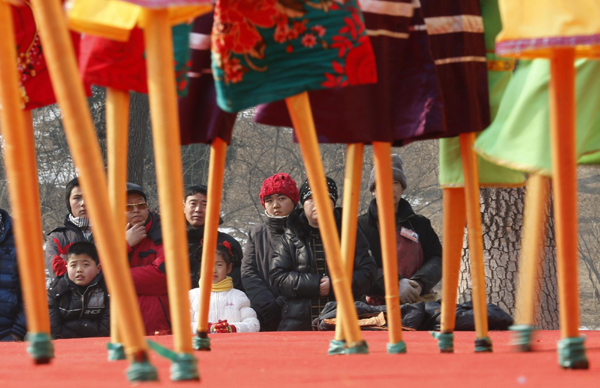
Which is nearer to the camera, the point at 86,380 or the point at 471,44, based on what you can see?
the point at 86,380

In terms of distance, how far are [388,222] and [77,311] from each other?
2662 mm

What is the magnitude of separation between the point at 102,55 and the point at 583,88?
1.13m

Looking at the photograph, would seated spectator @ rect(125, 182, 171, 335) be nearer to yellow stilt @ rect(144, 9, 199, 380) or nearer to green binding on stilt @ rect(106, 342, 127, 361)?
green binding on stilt @ rect(106, 342, 127, 361)

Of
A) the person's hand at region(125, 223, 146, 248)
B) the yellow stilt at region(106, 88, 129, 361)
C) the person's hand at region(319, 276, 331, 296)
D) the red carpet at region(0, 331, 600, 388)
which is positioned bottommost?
the person's hand at region(319, 276, 331, 296)

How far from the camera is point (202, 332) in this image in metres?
2.69

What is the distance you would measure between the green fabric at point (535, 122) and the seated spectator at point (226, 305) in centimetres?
264

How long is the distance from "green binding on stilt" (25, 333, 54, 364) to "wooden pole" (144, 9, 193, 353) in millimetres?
455

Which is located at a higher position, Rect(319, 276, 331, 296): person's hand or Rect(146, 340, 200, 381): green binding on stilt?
Rect(146, 340, 200, 381): green binding on stilt

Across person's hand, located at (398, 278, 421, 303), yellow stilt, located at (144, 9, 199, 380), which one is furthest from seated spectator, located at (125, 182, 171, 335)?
yellow stilt, located at (144, 9, 199, 380)

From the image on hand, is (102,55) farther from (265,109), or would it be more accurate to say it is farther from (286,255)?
(286,255)

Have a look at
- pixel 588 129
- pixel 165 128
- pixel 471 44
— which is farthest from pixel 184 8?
pixel 471 44

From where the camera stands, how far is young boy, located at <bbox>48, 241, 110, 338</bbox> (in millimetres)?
4590

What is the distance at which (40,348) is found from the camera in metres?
1.86

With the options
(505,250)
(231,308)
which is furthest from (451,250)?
(505,250)
